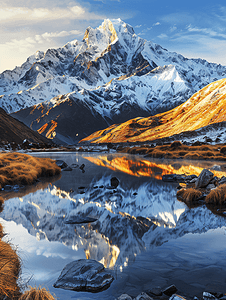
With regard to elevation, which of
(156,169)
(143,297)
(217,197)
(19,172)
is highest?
(19,172)

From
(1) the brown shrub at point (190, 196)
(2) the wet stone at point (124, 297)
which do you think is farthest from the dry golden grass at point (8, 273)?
(1) the brown shrub at point (190, 196)

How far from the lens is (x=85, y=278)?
21.1 ft

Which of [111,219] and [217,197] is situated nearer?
[111,219]

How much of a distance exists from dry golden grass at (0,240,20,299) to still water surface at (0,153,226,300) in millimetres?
351

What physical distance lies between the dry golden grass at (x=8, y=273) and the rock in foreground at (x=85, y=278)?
1055 millimetres

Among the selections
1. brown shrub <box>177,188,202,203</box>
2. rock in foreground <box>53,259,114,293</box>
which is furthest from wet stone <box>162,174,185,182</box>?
rock in foreground <box>53,259,114,293</box>

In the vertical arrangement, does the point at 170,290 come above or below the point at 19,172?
below

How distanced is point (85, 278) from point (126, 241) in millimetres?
2985

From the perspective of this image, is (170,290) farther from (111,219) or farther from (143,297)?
(111,219)

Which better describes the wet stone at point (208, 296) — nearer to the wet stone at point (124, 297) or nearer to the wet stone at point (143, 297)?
the wet stone at point (143, 297)

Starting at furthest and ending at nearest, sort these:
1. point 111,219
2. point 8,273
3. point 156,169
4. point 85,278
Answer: point 156,169
point 111,219
point 85,278
point 8,273

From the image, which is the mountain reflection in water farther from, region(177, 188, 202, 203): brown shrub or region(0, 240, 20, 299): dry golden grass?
region(0, 240, 20, 299): dry golden grass

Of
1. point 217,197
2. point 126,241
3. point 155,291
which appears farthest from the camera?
point 217,197

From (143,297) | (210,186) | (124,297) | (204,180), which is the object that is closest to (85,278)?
(124,297)
